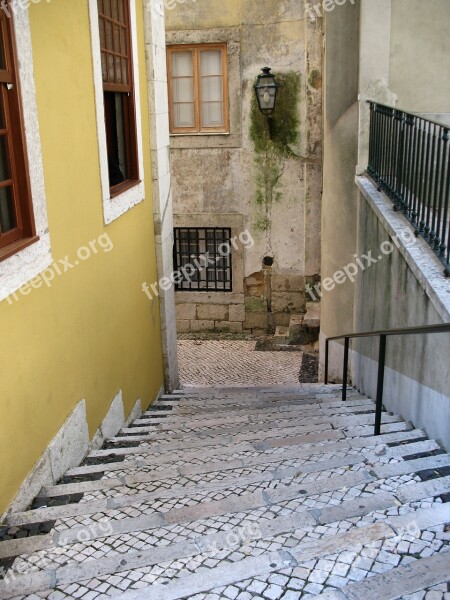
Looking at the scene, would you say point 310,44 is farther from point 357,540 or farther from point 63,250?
point 357,540

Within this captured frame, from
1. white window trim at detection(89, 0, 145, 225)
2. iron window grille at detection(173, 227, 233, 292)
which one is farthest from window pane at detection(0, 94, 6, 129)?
iron window grille at detection(173, 227, 233, 292)

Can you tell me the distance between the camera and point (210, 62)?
40.5ft

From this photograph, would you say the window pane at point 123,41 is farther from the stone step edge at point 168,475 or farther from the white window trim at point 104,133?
the stone step edge at point 168,475

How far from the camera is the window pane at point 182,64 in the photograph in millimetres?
12377

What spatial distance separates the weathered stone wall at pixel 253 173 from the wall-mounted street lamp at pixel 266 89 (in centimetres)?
45

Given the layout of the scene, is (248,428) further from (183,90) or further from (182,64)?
(182,64)

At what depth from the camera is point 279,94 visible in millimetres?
12156

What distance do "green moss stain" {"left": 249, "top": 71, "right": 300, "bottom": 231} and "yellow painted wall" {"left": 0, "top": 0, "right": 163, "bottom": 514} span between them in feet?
21.7

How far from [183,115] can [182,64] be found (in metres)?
0.98

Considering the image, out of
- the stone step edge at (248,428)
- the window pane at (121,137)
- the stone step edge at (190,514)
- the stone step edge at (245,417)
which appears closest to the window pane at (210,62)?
the window pane at (121,137)

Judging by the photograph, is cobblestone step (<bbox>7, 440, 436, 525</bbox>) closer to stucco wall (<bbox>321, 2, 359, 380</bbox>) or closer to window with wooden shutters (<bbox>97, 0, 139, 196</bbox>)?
window with wooden shutters (<bbox>97, 0, 139, 196</bbox>)

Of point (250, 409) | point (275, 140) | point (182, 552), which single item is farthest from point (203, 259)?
point (182, 552)

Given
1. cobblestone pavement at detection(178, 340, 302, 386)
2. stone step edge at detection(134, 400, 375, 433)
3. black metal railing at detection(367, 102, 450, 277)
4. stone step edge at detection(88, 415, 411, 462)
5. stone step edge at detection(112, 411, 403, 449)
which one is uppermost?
black metal railing at detection(367, 102, 450, 277)

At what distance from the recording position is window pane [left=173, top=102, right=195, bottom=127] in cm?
1259
